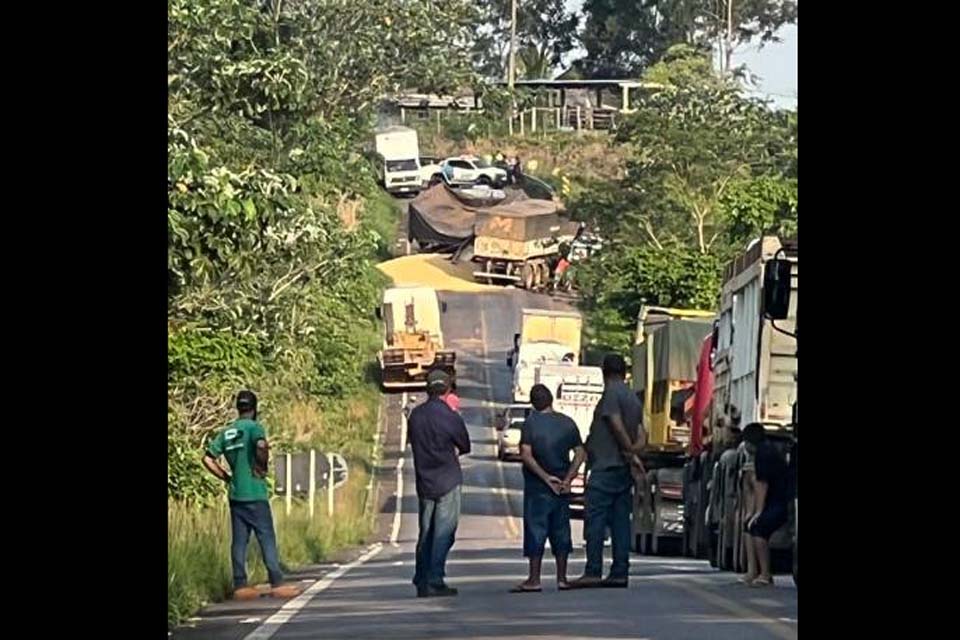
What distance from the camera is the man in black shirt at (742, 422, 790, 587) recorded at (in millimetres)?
11258

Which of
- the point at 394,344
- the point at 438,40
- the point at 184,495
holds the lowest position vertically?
the point at 184,495

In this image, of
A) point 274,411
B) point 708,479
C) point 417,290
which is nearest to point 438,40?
point 417,290

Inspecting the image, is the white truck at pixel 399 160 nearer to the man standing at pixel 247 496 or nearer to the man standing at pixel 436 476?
the man standing at pixel 436 476

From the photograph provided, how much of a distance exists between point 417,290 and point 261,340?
3.94 feet

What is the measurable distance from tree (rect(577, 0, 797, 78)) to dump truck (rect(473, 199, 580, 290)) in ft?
2.43

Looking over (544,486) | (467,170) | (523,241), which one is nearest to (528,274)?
(523,241)

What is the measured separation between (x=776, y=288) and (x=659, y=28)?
71.1 inches

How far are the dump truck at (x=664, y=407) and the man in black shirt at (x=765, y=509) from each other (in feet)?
1.66

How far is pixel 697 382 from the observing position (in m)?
13.0

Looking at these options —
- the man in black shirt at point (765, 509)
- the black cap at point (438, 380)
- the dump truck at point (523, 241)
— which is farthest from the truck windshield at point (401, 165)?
the man in black shirt at point (765, 509)

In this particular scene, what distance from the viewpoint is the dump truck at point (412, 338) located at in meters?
10.7
